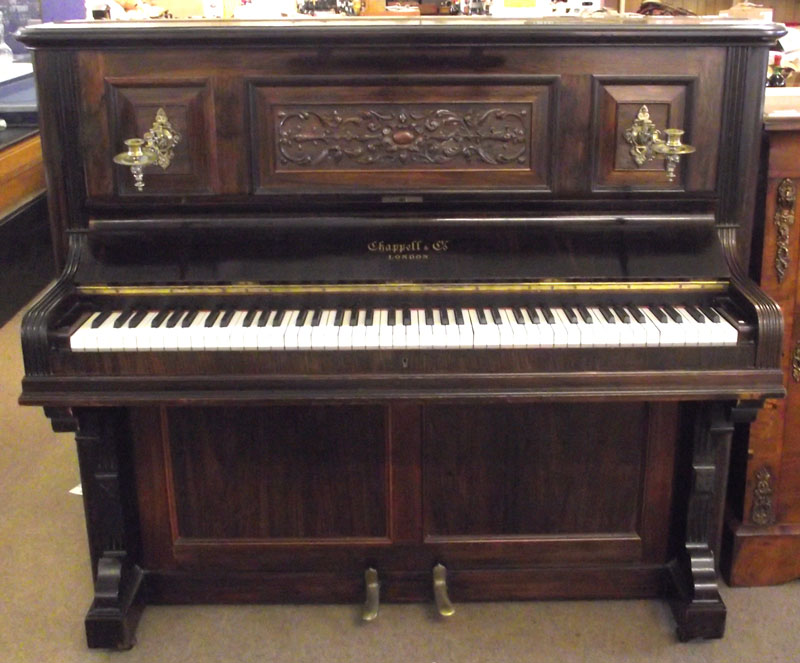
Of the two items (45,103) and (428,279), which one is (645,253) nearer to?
(428,279)

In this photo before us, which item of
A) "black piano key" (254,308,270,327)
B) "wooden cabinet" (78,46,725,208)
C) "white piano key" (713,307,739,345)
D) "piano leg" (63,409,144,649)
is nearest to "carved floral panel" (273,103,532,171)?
"wooden cabinet" (78,46,725,208)

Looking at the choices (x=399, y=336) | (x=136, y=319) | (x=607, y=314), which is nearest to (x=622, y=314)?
(x=607, y=314)

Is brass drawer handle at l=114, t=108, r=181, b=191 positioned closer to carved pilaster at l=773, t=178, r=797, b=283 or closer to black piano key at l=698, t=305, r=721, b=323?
black piano key at l=698, t=305, r=721, b=323

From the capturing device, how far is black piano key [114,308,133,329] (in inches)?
74.1

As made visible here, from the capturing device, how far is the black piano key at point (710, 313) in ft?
6.14

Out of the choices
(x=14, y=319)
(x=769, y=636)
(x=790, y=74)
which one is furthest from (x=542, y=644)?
(x=14, y=319)

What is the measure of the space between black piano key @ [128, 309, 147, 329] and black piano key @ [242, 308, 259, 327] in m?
0.22

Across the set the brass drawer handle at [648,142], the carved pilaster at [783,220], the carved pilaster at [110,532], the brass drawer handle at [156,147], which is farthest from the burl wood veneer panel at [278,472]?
the carved pilaster at [783,220]

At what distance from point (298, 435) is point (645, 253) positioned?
90 cm

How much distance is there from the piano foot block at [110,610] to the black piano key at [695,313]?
1.41 meters

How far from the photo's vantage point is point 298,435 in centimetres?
219

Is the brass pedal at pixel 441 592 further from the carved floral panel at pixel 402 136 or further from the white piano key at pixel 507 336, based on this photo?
the carved floral panel at pixel 402 136

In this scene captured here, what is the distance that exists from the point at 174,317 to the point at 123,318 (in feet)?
0.35

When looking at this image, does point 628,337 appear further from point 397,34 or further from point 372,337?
point 397,34
